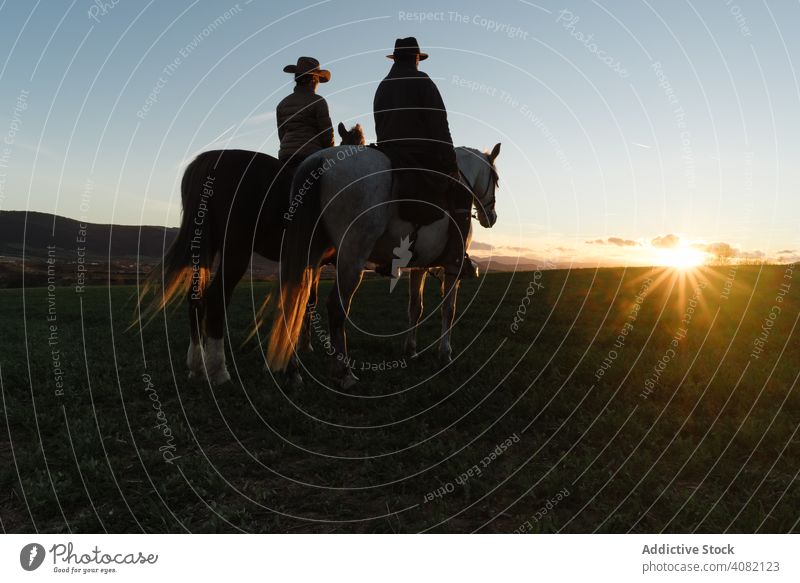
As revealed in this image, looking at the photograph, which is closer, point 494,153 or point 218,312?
point 218,312

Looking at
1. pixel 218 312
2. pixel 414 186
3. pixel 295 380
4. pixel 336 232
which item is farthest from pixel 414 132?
pixel 295 380

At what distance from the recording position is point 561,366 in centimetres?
855

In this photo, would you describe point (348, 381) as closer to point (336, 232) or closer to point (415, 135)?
point (336, 232)

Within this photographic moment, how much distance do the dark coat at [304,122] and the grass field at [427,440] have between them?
3.67m

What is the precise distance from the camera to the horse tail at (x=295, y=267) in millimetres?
7363

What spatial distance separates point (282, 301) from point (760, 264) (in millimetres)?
24718

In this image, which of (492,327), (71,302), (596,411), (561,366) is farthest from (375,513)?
(71,302)

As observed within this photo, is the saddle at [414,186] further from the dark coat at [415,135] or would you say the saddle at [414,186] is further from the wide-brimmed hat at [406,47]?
the wide-brimmed hat at [406,47]

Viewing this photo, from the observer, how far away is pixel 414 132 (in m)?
8.42

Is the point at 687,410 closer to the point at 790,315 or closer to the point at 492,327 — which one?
the point at 492,327

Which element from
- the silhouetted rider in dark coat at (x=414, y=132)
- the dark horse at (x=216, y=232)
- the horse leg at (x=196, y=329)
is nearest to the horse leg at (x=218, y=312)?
the dark horse at (x=216, y=232)

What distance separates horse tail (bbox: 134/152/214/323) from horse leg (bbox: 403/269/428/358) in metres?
3.75

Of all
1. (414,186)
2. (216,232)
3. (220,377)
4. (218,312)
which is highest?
(414,186)

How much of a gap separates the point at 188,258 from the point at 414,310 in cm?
427
